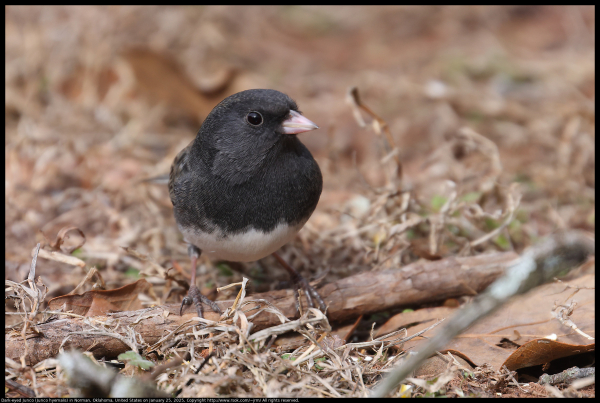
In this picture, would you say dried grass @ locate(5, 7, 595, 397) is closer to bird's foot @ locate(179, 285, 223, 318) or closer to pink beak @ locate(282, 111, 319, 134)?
bird's foot @ locate(179, 285, 223, 318)

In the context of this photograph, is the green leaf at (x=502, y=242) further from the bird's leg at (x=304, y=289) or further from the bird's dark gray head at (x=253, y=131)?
the bird's dark gray head at (x=253, y=131)

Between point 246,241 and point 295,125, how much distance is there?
0.59 m

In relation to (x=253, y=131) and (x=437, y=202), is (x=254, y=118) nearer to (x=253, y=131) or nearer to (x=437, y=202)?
(x=253, y=131)

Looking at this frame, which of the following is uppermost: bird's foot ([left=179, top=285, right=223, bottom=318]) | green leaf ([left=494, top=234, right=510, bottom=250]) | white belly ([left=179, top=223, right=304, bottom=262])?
white belly ([left=179, top=223, right=304, bottom=262])

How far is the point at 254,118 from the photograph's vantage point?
2449 millimetres

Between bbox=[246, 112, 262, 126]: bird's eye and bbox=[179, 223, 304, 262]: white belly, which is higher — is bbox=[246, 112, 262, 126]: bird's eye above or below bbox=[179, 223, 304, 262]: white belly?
above

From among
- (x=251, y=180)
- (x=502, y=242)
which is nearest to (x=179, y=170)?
(x=251, y=180)

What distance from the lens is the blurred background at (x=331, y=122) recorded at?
10.6 ft

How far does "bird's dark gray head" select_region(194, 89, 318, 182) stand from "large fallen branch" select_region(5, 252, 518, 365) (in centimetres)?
63

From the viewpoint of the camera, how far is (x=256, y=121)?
96.7 inches

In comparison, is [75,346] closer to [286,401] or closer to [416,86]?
[286,401]

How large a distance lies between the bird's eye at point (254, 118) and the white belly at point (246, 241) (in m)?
0.50

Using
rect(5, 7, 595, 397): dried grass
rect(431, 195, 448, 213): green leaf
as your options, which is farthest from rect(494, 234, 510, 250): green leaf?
rect(431, 195, 448, 213): green leaf

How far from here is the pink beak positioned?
240 cm
